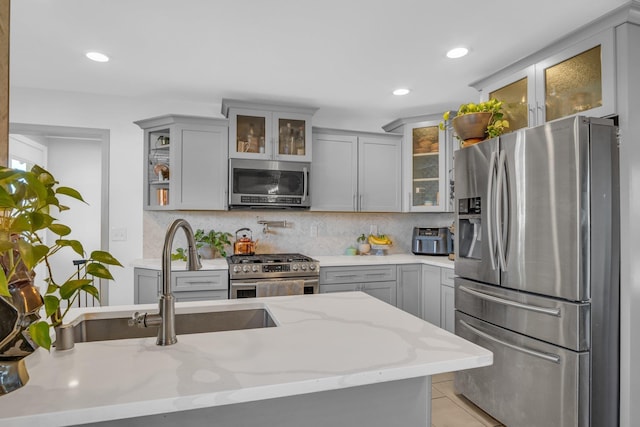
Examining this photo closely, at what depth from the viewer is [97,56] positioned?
262 centimetres

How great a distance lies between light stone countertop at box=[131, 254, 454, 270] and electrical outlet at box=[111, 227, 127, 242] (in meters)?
0.31

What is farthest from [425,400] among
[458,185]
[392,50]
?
[392,50]

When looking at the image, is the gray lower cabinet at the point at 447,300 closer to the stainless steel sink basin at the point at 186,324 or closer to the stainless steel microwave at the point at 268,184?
the stainless steel microwave at the point at 268,184

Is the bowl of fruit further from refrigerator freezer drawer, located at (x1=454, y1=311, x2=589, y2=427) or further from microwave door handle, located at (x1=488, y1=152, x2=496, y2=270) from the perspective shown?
microwave door handle, located at (x1=488, y1=152, x2=496, y2=270)

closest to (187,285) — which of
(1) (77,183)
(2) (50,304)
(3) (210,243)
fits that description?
(3) (210,243)

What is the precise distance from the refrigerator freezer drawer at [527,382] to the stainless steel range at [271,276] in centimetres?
133

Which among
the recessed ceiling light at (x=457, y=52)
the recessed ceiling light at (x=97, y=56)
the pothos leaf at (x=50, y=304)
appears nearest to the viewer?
the pothos leaf at (x=50, y=304)

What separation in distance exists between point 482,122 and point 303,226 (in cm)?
208

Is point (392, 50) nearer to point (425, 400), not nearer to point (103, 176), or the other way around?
point (425, 400)

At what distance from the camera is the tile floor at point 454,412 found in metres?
2.31

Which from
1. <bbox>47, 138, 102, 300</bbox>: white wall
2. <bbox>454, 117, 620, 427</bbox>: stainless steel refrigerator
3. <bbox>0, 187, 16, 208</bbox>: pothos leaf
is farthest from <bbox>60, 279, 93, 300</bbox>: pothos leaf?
<bbox>47, 138, 102, 300</bbox>: white wall

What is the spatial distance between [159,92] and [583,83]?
3.24 metres

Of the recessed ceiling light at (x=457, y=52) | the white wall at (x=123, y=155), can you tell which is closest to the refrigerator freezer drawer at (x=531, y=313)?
the recessed ceiling light at (x=457, y=52)

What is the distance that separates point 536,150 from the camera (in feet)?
6.64
